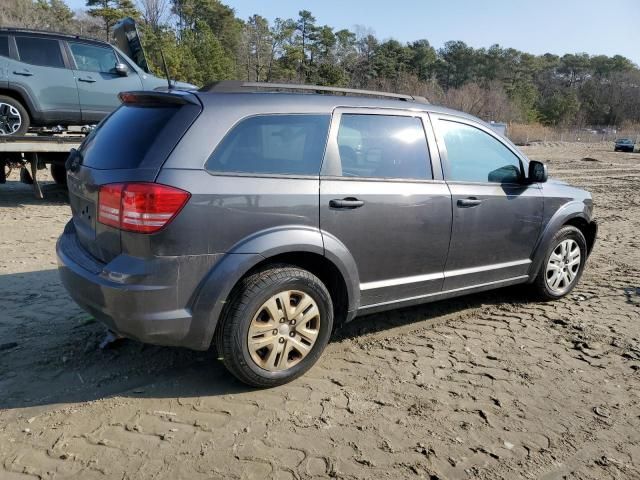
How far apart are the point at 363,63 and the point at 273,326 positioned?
8308cm

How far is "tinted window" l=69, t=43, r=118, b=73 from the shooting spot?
9.20m

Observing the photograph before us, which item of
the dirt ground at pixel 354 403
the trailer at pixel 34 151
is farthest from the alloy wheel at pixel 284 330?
the trailer at pixel 34 151

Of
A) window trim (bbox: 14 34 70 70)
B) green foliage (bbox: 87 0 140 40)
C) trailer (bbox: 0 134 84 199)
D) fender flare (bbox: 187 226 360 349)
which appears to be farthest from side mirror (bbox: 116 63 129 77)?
green foliage (bbox: 87 0 140 40)

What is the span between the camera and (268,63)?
65375 mm

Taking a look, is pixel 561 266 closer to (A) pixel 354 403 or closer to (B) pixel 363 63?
(A) pixel 354 403

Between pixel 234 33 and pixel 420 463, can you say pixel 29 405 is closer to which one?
pixel 420 463

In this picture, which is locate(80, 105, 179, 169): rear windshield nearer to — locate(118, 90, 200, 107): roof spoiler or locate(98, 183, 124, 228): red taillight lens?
locate(118, 90, 200, 107): roof spoiler

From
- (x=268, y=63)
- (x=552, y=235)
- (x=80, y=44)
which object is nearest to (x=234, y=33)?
(x=268, y=63)

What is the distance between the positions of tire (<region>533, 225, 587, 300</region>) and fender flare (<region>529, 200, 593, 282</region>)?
0.23 ft

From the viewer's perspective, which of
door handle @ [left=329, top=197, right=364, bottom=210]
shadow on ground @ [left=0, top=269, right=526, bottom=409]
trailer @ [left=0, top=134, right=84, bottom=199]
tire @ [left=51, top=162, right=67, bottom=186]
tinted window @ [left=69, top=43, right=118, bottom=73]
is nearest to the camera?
shadow on ground @ [left=0, top=269, right=526, bottom=409]

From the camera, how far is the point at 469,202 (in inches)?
164

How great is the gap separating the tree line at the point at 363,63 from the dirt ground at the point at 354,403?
35.5 ft

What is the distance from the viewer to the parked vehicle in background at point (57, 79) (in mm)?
8664

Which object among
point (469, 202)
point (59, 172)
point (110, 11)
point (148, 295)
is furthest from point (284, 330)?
point (110, 11)
